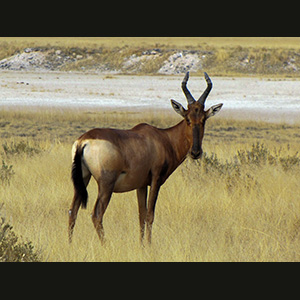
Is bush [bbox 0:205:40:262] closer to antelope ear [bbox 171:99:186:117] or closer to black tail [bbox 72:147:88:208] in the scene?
black tail [bbox 72:147:88:208]

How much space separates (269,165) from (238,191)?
2000 mm

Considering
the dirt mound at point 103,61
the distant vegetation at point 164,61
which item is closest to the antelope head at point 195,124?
the distant vegetation at point 164,61

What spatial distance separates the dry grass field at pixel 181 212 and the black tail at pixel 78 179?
0.54 metres

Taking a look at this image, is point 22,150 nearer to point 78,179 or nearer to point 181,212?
point 181,212

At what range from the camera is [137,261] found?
7129mm

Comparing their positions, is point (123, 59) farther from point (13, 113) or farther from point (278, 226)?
point (278, 226)

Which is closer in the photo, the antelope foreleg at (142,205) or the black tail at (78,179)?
the black tail at (78,179)

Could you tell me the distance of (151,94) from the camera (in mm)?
32281

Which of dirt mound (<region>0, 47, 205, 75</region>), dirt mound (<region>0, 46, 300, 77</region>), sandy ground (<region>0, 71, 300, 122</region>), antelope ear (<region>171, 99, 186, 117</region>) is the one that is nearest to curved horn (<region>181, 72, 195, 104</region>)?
antelope ear (<region>171, 99, 186, 117</region>)

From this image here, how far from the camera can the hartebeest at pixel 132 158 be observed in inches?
283

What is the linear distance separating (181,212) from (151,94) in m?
23.5

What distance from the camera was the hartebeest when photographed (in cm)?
719

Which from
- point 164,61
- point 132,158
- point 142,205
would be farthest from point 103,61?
point 132,158

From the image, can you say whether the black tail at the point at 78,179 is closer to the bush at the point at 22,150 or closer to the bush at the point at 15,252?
the bush at the point at 15,252
